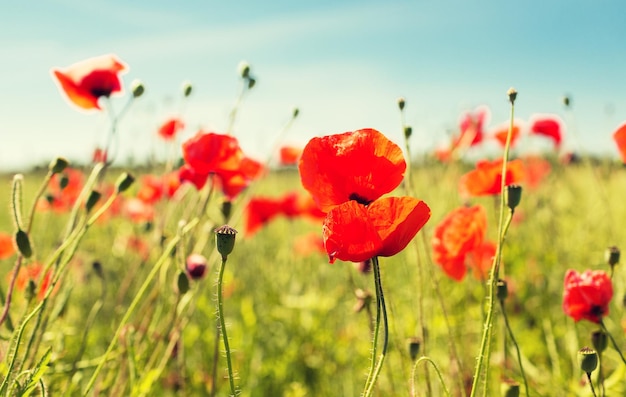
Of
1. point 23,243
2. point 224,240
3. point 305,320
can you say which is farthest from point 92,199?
point 305,320

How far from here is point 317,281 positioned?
3377 millimetres

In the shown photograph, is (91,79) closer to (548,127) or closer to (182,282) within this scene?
(182,282)

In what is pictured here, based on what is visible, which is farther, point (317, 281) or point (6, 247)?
point (317, 281)

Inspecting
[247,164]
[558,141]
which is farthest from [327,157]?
[558,141]

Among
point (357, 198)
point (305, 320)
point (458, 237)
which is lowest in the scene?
point (305, 320)

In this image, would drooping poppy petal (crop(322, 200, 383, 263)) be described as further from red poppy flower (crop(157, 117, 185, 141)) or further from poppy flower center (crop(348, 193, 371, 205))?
red poppy flower (crop(157, 117, 185, 141))

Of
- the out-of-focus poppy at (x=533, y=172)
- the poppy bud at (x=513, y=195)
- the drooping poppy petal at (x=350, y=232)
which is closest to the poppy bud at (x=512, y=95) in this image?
the poppy bud at (x=513, y=195)

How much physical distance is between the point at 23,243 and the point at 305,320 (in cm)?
162

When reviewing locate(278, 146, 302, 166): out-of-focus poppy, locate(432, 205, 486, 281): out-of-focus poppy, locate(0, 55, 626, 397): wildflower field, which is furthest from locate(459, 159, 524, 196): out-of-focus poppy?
locate(278, 146, 302, 166): out-of-focus poppy

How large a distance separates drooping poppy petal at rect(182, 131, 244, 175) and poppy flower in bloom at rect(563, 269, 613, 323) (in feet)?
2.63

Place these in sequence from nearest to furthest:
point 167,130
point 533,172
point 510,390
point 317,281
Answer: point 510,390, point 167,130, point 317,281, point 533,172

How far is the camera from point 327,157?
3.23 ft

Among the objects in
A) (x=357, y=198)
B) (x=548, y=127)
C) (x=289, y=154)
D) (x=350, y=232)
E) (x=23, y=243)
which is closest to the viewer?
(x=350, y=232)

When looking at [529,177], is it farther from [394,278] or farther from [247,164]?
[247,164]
